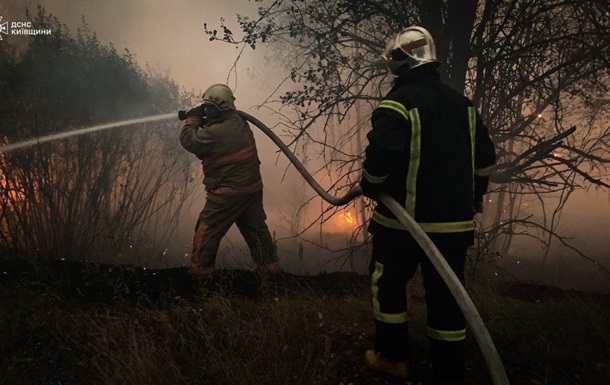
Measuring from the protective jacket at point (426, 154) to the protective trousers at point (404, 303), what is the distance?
110 millimetres

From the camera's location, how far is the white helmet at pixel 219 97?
4.43 meters

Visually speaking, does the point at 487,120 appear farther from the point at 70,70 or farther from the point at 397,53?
the point at 70,70

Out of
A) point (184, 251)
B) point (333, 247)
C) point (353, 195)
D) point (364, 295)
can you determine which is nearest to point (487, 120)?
point (364, 295)

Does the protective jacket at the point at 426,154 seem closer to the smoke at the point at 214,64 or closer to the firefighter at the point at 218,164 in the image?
the smoke at the point at 214,64

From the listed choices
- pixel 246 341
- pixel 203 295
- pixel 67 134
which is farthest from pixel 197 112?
pixel 67 134

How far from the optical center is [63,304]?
11.8 feet

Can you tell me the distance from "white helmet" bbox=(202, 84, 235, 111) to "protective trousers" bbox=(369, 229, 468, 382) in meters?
2.68

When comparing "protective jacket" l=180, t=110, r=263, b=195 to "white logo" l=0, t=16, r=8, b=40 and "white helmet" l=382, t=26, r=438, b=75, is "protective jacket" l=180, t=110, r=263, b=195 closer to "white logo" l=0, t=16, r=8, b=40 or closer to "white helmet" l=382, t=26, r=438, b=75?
"white helmet" l=382, t=26, r=438, b=75

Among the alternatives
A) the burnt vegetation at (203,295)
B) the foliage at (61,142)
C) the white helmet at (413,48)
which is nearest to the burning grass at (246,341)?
the burnt vegetation at (203,295)

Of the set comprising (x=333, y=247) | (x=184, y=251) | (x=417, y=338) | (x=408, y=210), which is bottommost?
(x=333, y=247)

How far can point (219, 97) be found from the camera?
4438 millimetres

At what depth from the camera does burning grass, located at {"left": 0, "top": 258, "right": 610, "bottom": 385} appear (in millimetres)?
2367

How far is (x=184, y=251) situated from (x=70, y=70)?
771 centimetres

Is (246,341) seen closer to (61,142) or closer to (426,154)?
(426,154)
